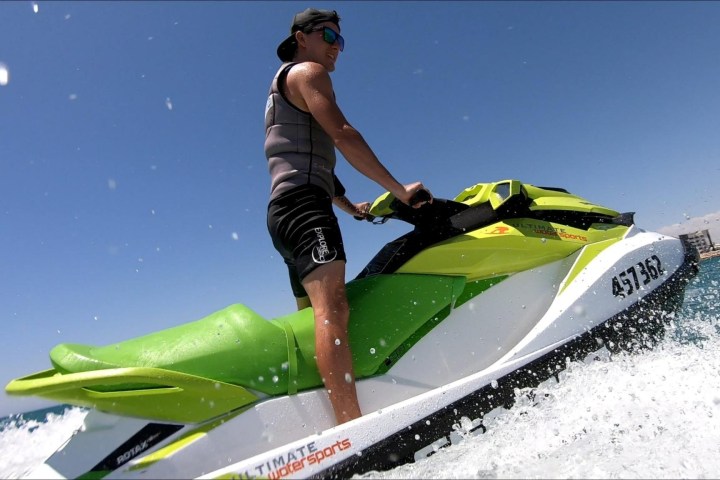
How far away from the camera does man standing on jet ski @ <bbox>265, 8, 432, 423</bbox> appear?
6.31 feet

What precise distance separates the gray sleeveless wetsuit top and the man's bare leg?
49 cm

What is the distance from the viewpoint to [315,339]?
1.94 meters

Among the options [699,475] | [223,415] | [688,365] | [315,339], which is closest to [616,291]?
[688,365]

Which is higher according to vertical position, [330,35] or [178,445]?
[330,35]

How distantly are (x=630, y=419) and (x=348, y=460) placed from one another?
117 cm

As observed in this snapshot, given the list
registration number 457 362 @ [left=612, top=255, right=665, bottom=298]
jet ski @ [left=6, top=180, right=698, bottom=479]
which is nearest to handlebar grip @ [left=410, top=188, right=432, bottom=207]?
jet ski @ [left=6, top=180, right=698, bottom=479]

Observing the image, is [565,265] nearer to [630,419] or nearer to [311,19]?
[630,419]

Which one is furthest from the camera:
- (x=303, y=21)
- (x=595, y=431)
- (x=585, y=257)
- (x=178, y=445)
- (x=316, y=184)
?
(x=585, y=257)

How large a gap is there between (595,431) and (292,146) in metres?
1.84

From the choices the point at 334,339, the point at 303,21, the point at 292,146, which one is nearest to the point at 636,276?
the point at 334,339

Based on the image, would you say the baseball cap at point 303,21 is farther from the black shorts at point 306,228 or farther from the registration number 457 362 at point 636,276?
the registration number 457 362 at point 636,276

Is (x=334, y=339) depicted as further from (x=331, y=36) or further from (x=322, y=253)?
(x=331, y=36)

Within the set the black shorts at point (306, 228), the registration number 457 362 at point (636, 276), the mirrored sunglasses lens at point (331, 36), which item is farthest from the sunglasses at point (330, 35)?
the registration number 457 362 at point (636, 276)

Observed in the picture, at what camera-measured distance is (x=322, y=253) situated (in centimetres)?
200
